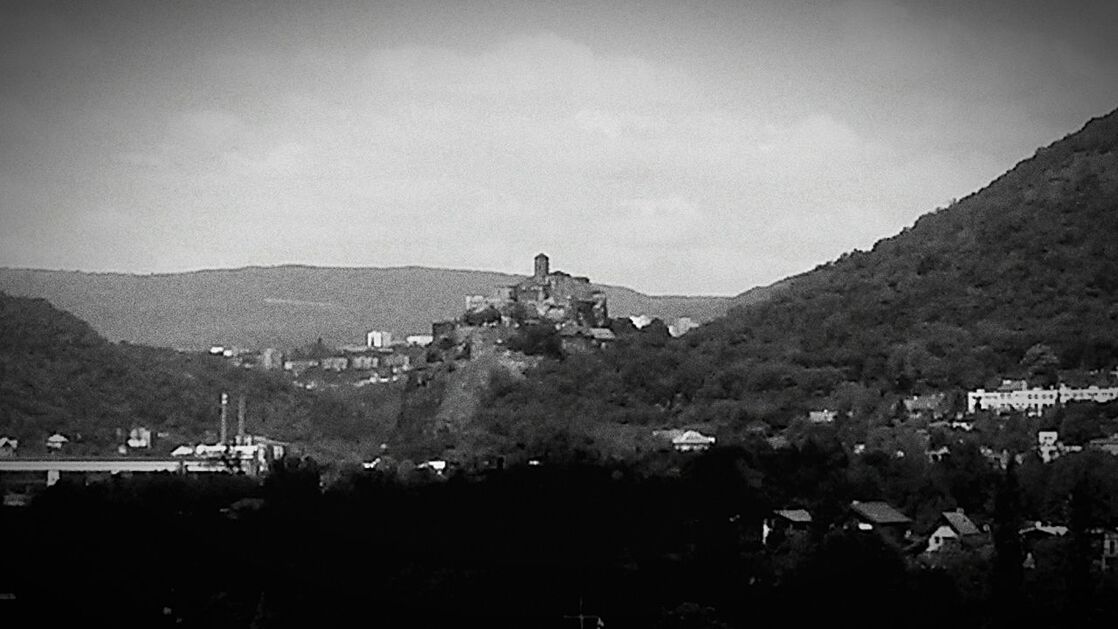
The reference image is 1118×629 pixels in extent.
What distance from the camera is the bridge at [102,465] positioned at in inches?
646

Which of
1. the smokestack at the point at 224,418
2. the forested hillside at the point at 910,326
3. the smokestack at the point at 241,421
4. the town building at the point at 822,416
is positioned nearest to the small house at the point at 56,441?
the smokestack at the point at 224,418

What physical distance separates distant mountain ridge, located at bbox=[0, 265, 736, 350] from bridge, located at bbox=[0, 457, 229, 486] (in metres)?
1.16

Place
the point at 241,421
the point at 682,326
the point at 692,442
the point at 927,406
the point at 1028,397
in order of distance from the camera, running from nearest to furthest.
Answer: the point at 692,442
the point at 1028,397
the point at 927,406
the point at 241,421
the point at 682,326

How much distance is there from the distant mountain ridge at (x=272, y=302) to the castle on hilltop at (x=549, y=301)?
0.18 meters

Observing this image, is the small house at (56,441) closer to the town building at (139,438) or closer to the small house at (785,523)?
the town building at (139,438)

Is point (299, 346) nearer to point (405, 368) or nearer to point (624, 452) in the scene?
point (405, 368)

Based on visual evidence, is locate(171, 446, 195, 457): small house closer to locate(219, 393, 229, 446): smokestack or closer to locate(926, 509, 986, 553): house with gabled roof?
locate(219, 393, 229, 446): smokestack

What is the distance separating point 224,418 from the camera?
2064cm

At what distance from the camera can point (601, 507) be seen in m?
15.5

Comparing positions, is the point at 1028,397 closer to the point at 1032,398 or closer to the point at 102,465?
the point at 1032,398

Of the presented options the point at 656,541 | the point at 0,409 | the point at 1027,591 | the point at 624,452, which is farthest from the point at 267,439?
the point at 1027,591

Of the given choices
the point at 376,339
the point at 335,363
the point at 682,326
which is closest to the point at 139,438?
the point at 682,326

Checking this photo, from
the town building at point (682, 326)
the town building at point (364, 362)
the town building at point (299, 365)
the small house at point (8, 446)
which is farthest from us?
the town building at point (364, 362)

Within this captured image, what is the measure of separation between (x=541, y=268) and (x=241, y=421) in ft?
10.0
